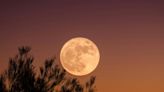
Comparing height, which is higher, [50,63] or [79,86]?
[50,63]

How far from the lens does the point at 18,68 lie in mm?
23609

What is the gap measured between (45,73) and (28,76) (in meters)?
1.09

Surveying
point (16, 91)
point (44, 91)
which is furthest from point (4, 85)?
point (44, 91)

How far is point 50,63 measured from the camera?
24.1 m

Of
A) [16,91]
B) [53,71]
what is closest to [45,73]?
[53,71]

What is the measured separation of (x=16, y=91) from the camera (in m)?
22.7

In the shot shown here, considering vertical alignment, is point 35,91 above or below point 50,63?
below

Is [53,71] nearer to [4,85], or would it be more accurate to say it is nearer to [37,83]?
[37,83]

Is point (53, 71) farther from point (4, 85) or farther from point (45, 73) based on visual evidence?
point (4, 85)

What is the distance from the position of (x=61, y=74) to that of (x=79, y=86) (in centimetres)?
133

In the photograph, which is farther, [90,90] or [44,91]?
[90,90]

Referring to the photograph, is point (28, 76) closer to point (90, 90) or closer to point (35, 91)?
point (35, 91)

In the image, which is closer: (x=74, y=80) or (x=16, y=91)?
(x=16, y=91)

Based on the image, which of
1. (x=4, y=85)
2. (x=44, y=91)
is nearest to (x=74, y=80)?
(x=44, y=91)
